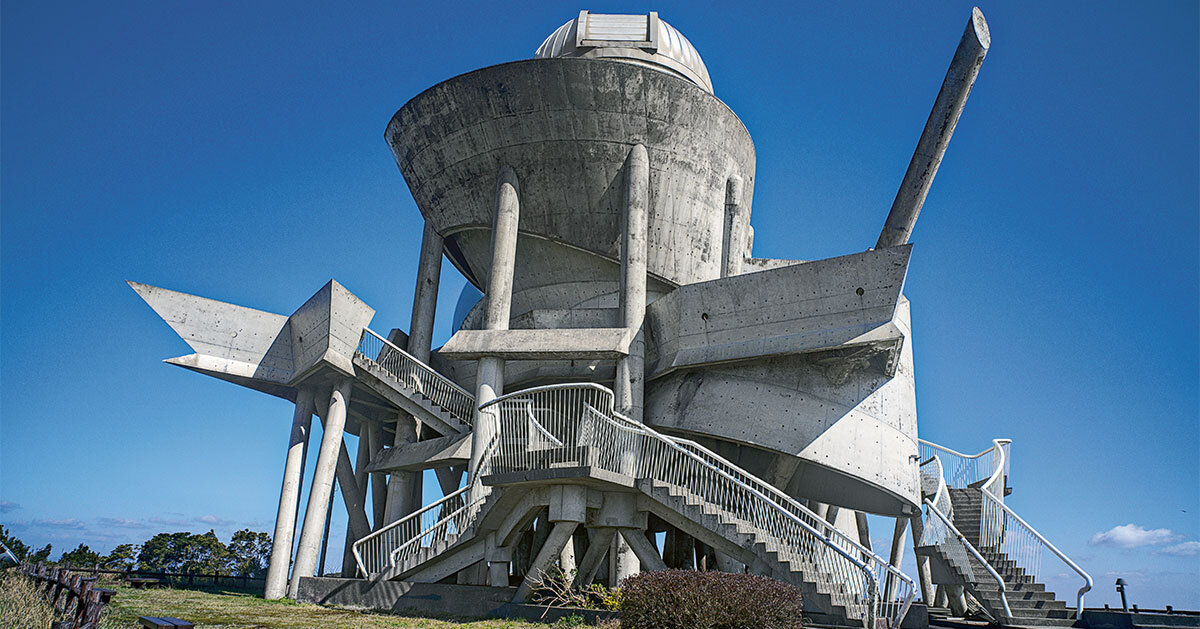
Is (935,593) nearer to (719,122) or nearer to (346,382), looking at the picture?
(719,122)

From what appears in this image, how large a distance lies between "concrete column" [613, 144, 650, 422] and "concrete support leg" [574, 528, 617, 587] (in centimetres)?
491

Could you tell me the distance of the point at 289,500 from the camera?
24141 mm

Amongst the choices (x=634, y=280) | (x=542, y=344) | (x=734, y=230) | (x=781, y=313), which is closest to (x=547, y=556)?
(x=542, y=344)

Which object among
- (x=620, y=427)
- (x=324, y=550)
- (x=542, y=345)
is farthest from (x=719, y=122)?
(x=324, y=550)

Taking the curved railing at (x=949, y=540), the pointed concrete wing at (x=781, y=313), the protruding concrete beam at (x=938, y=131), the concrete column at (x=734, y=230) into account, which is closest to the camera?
the curved railing at (x=949, y=540)

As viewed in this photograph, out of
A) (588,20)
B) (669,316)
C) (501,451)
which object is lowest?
(501,451)

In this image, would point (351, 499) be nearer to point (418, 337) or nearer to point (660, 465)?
point (418, 337)

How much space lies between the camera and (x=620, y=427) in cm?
1540

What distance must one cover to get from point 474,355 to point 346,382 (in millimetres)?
5617

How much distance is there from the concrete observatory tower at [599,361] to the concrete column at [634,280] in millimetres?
65

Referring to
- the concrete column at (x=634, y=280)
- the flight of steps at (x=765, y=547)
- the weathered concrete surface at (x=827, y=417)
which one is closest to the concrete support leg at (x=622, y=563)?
the concrete column at (x=634, y=280)

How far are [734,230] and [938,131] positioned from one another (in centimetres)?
692

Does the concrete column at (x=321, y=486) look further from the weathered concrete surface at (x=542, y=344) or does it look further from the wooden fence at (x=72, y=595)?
the wooden fence at (x=72, y=595)

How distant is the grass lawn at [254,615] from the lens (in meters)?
13.7
